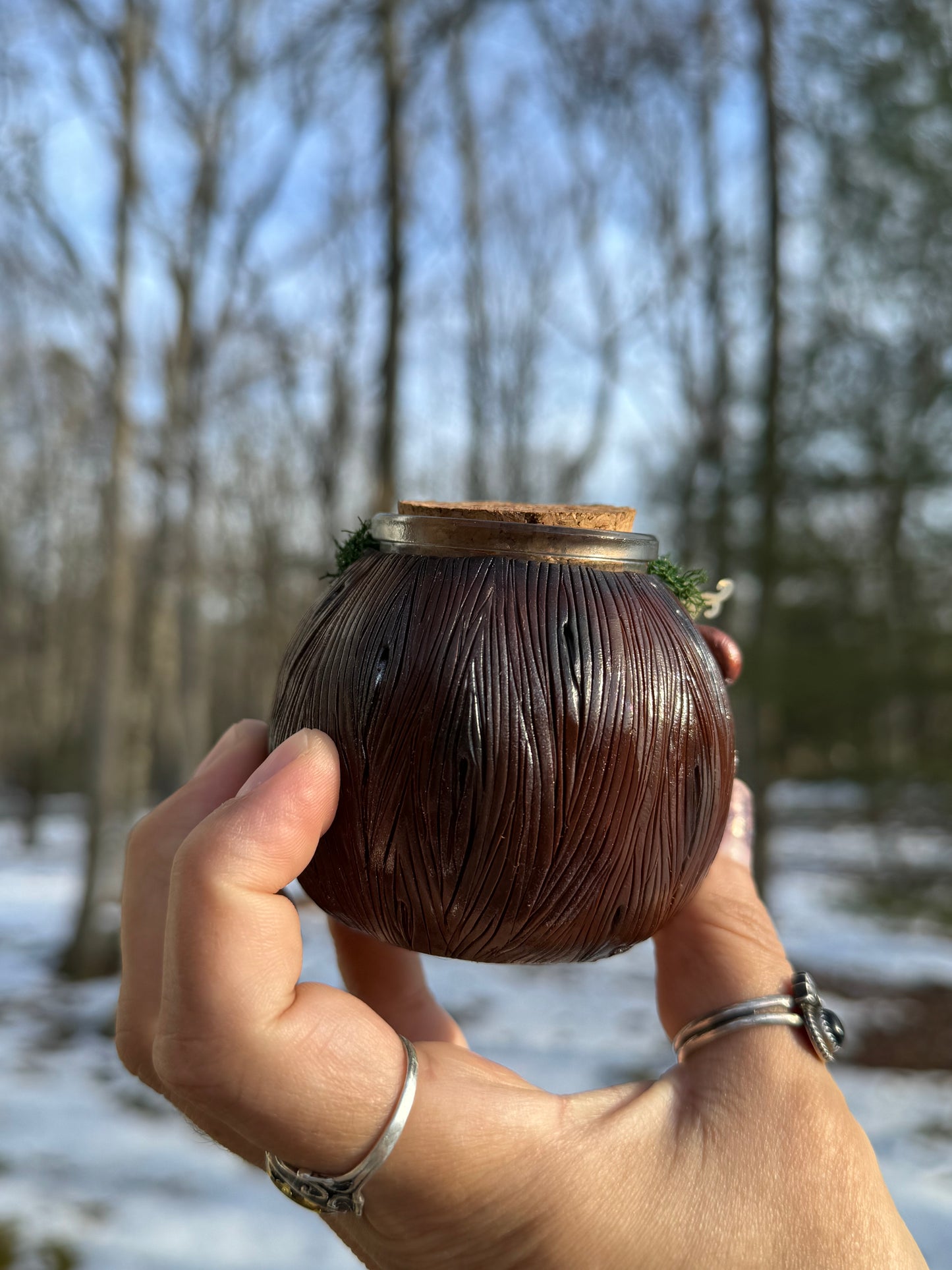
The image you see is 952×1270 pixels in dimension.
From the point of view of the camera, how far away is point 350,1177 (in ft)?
4.79

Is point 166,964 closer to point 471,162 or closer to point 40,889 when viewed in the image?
point 40,889

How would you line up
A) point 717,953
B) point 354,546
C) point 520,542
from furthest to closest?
point 354,546
point 717,953
point 520,542

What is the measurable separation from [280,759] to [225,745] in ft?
1.56

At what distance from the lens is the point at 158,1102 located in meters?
6.23

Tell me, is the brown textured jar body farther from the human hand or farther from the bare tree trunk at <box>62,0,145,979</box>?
the bare tree trunk at <box>62,0,145,979</box>

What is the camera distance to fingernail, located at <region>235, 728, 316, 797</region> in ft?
5.10

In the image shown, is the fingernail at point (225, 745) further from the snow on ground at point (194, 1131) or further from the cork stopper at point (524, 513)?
the snow on ground at point (194, 1131)

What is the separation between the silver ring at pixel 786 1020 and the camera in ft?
5.71

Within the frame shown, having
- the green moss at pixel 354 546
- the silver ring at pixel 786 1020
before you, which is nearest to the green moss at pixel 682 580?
the green moss at pixel 354 546

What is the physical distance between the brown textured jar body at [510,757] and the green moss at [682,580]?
0.25 meters

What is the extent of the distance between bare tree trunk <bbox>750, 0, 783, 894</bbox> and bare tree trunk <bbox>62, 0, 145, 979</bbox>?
503 cm

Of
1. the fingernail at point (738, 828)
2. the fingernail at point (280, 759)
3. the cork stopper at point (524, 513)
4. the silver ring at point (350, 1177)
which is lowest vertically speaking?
the silver ring at point (350, 1177)

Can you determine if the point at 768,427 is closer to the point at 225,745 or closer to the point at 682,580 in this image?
the point at 682,580

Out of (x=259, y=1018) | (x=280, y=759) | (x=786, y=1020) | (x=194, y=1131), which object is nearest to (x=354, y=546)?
(x=280, y=759)
